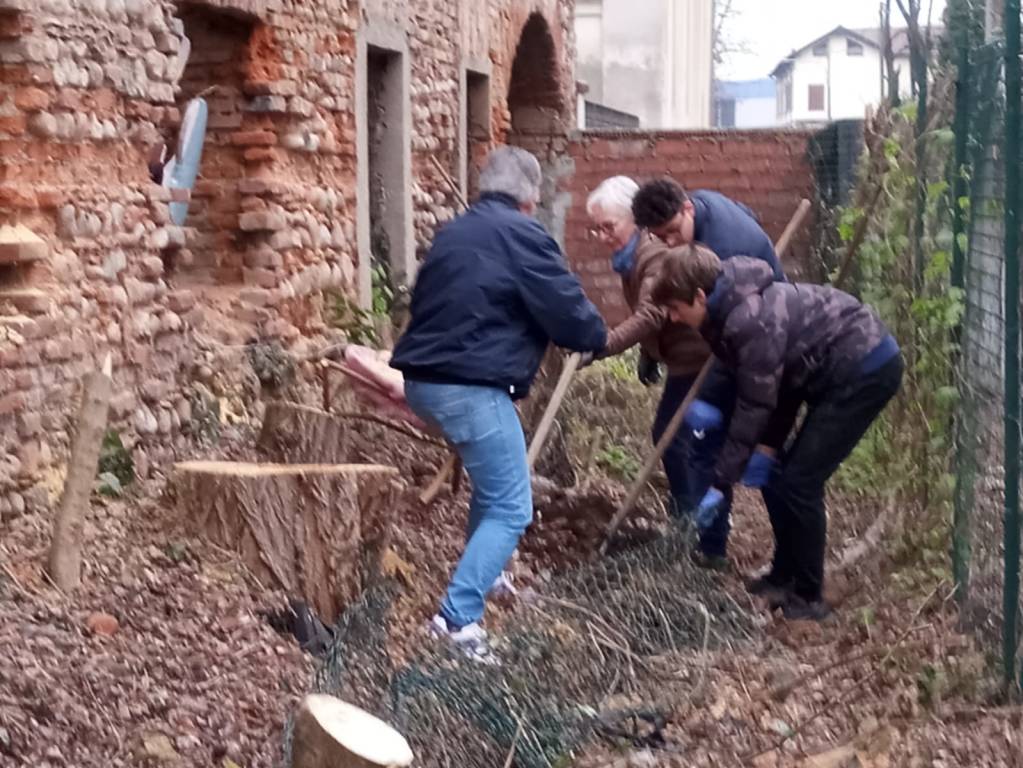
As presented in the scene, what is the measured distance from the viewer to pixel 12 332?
5105 mm

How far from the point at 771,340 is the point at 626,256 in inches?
50.8

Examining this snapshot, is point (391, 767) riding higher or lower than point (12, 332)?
lower

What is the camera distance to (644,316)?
19.6 ft

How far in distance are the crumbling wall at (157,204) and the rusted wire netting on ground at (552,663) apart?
147 cm

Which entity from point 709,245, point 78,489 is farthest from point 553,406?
point 78,489

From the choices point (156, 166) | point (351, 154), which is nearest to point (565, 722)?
point (156, 166)

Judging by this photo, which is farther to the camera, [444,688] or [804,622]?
[804,622]

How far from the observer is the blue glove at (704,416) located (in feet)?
19.2

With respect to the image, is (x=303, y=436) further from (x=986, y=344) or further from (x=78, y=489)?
(x=986, y=344)

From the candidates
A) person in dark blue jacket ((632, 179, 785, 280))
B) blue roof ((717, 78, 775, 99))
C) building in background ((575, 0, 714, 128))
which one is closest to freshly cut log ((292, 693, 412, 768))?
person in dark blue jacket ((632, 179, 785, 280))

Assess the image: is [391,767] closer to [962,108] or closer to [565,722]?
[565,722]

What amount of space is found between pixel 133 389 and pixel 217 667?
1.88m

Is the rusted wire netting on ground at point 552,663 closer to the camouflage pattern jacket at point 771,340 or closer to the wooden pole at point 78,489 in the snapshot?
the camouflage pattern jacket at point 771,340

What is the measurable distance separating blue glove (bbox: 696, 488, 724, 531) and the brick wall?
7023mm
